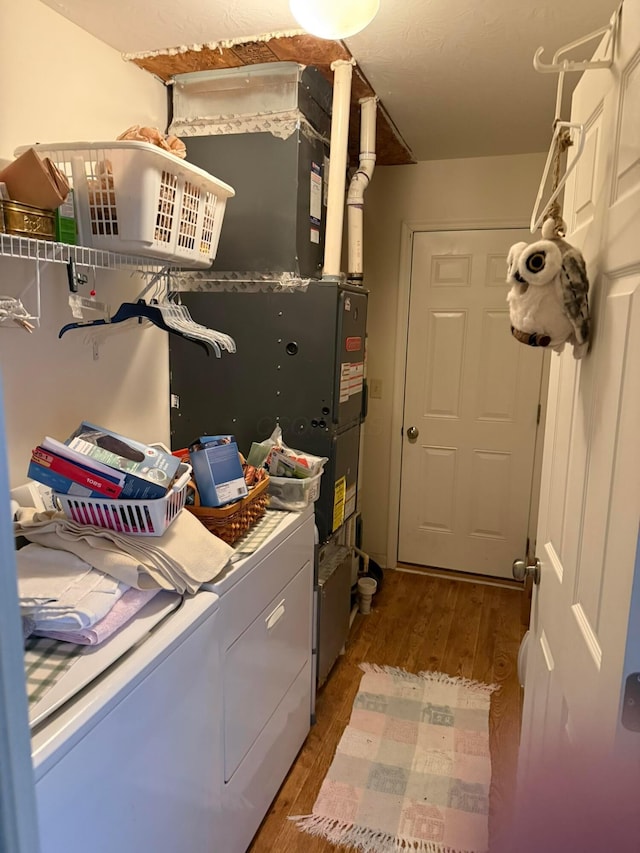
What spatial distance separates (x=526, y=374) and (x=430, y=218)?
1013mm

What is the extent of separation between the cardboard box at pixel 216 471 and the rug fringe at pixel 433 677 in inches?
53.6

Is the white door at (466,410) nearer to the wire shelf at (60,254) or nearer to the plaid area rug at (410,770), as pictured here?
the plaid area rug at (410,770)

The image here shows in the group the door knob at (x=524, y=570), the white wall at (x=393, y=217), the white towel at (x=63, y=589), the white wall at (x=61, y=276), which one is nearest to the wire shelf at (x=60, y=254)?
the white wall at (x=61, y=276)

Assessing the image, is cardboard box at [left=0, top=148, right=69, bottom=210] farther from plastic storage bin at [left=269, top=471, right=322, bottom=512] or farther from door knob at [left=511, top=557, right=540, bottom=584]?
door knob at [left=511, top=557, right=540, bottom=584]

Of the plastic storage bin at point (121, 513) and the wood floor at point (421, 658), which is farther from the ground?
the plastic storage bin at point (121, 513)

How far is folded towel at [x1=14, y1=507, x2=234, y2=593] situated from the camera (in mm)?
1176

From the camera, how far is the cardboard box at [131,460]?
3.98 ft

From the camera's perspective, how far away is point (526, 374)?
3166 millimetres

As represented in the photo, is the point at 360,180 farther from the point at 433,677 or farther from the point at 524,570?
the point at 433,677

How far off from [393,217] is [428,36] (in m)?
1.45

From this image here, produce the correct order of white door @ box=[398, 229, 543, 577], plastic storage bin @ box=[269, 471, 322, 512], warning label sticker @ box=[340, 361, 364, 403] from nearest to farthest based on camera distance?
plastic storage bin @ box=[269, 471, 322, 512]
warning label sticker @ box=[340, 361, 364, 403]
white door @ box=[398, 229, 543, 577]

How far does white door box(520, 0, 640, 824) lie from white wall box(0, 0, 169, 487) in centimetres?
138

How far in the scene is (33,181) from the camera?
1220 millimetres

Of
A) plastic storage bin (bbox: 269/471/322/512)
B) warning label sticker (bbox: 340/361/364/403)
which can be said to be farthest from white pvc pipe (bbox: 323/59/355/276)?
plastic storage bin (bbox: 269/471/322/512)
